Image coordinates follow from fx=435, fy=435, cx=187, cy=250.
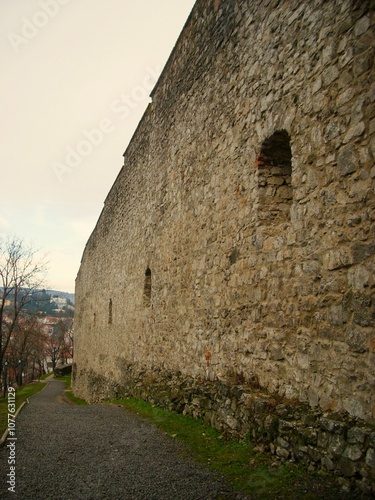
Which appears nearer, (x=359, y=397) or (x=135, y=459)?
(x=359, y=397)

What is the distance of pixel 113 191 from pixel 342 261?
45.6 ft

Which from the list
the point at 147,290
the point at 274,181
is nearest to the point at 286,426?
the point at 274,181

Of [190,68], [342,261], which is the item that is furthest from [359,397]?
[190,68]

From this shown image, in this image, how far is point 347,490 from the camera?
3.43m

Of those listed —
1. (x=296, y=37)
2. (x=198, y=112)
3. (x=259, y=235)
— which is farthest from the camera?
(x=198, y=112)

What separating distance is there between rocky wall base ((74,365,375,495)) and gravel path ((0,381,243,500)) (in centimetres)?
70

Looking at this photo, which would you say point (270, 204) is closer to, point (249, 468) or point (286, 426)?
point (286, 426)

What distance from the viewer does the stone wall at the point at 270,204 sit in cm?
382

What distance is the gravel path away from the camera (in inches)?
159

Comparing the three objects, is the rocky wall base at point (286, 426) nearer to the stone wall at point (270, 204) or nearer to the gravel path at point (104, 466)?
the stone wall at point (270, 204)

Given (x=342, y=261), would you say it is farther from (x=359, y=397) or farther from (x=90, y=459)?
(x=90, y=459)

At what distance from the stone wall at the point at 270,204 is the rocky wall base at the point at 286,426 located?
136 millimetres

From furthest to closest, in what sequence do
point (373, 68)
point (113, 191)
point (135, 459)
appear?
point (113, 191)
point (135, 459)
point (373, 68)

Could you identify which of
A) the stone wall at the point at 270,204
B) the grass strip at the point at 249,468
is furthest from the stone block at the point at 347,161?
the grass strip at the point at 249,468
